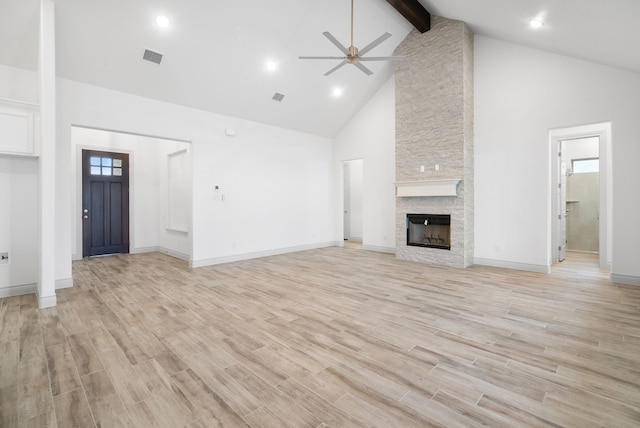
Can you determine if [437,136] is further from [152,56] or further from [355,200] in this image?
[152,56]

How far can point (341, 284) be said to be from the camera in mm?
4434

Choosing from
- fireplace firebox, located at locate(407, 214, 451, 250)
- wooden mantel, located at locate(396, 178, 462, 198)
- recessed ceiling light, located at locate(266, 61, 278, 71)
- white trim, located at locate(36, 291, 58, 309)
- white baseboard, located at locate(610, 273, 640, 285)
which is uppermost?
recessed ceiling light, located at locate(266, 61, 278, 71)

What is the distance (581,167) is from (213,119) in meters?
8.55

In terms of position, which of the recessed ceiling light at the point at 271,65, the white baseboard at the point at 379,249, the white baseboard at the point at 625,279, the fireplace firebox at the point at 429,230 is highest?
the recessed ceiling light at the point at 271,65

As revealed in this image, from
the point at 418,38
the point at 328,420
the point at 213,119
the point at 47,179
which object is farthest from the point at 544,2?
the point at 47,179

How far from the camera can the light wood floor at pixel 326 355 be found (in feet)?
5.60

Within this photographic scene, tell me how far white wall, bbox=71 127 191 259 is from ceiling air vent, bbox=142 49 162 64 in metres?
2.32

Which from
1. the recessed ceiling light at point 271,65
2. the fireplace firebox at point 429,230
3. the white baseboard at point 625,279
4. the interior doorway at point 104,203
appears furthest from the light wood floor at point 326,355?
the recessed ceiling light at point 271,65

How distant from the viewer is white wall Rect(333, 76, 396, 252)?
717cm

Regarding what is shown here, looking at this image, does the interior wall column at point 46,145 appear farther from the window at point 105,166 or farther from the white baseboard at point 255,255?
the window at point 105,166

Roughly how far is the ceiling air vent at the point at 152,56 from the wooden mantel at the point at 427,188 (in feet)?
16.1

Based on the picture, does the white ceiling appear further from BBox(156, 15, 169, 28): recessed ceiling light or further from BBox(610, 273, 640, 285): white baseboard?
BBox(610, 273, 640, 285): white baseboard

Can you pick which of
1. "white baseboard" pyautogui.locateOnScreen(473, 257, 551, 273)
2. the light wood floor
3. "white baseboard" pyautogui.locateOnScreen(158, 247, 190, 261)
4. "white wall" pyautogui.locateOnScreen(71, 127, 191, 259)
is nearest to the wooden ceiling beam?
"white baseboard" pyautogui.locateOnScreen(473, 257, 551, 273)

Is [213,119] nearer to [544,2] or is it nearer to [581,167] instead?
[544,2]
